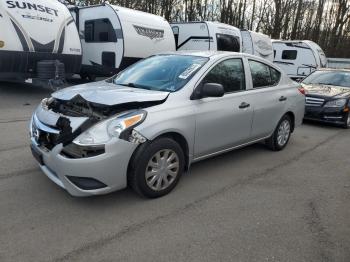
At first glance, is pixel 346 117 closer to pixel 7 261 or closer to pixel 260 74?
pixel 260 74

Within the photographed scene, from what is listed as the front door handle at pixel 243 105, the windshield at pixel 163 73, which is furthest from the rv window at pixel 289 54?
the windshield at pixel 163 73

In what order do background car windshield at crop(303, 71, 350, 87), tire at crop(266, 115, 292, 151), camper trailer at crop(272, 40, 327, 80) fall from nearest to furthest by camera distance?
tire at crop(266, 115, 292, 151), background car windshield at crop(303, 71, 350, 87), camper trailer at crop(272, 40, 327, 80)

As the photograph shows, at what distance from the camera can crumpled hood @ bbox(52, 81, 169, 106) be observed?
3918mm

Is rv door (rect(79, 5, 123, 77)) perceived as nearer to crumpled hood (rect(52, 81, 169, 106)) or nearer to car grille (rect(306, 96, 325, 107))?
car grille (rect(306, 96, 325, 107))

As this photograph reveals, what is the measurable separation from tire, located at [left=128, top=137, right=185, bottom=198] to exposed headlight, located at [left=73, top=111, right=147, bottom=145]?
273 mm

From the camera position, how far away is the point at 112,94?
4070 millimetres

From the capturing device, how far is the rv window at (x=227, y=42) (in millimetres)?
14812

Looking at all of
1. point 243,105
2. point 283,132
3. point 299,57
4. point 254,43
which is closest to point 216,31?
point 254,43

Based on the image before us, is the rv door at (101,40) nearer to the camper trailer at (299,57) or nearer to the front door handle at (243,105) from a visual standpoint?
the front door handle at (243,105)

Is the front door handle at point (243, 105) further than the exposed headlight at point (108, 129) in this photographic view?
Yes

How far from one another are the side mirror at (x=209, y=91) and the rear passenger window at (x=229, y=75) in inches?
8.4

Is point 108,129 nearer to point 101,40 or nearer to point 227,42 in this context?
point 101,40

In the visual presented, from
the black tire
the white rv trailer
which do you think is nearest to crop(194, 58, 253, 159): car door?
the white rv trailer

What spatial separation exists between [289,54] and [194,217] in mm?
19727
